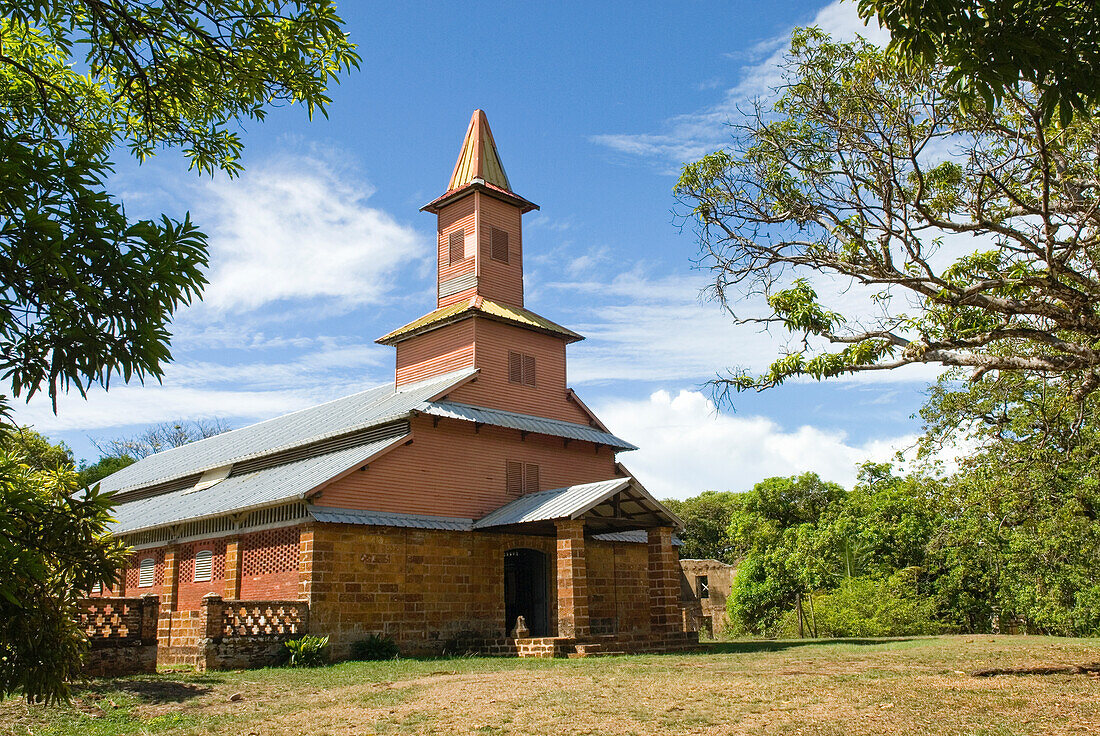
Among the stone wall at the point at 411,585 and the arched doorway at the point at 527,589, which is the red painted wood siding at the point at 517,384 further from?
the arched doorway at the point at 527,589

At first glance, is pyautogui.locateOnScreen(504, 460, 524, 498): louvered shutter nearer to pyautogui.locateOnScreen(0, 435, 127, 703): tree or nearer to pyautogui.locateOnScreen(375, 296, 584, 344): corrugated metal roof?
Result: pyautogui.locateOnScreen(375, 296, 584, 344): corrugated metal roof

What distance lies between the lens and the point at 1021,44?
5887 millimetres

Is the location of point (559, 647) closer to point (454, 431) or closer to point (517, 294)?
point (454, 431)

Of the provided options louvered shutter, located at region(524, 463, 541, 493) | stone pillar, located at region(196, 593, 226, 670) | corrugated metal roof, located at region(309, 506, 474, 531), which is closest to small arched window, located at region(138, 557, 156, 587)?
corrugated metal roof, located at region(309, 506, 474, 531)

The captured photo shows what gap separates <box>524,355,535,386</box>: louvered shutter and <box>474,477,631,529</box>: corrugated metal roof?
13.1 ft

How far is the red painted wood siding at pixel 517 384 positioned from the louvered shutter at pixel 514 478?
5.78 feet

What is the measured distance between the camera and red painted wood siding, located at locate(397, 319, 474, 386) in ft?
85.6

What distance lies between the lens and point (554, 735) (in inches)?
370

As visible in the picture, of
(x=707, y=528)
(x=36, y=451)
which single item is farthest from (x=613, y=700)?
(x=707, y=528)

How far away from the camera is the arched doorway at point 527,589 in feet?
82.0

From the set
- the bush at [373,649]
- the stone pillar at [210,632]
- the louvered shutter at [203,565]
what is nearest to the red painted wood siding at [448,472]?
the bush at [373,649]

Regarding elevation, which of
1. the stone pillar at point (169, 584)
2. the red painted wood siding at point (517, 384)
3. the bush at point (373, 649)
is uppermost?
the red painted wood siding at point (517, 384)

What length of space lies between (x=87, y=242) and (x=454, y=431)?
18.7m

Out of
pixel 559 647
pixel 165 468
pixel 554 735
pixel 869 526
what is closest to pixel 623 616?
pixel 559 647
